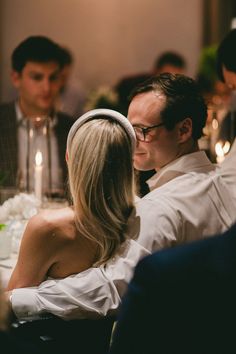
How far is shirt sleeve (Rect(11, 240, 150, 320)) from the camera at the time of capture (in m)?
1.84

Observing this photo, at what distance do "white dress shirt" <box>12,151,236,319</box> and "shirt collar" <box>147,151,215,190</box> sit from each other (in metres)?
0.14

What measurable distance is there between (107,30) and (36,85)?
137 inches

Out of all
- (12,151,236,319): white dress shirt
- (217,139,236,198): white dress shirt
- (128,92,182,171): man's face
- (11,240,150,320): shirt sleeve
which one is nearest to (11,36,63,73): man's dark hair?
(217,139,236,198): white dress shirt

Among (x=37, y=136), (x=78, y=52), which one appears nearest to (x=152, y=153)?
(x=37, y=136)

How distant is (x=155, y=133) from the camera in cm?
231

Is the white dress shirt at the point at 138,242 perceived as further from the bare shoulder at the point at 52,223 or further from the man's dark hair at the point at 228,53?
the man's dark hair at the point at 228,53

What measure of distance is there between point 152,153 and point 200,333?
136 centimetres

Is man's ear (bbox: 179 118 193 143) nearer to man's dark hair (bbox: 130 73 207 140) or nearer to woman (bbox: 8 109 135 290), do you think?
man's dark hair (bbox: 130 73 207 140)

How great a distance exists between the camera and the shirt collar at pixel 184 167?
2217 mm

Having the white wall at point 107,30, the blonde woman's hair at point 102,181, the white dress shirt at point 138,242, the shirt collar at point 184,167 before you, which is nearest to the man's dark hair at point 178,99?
the shirt collar at point 184,167

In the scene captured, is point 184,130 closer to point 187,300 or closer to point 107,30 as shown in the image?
point 187,300

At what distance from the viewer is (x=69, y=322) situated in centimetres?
188

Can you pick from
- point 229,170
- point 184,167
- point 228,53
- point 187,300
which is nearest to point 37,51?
point 228,53

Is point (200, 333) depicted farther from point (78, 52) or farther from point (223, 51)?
point (78, 52)
